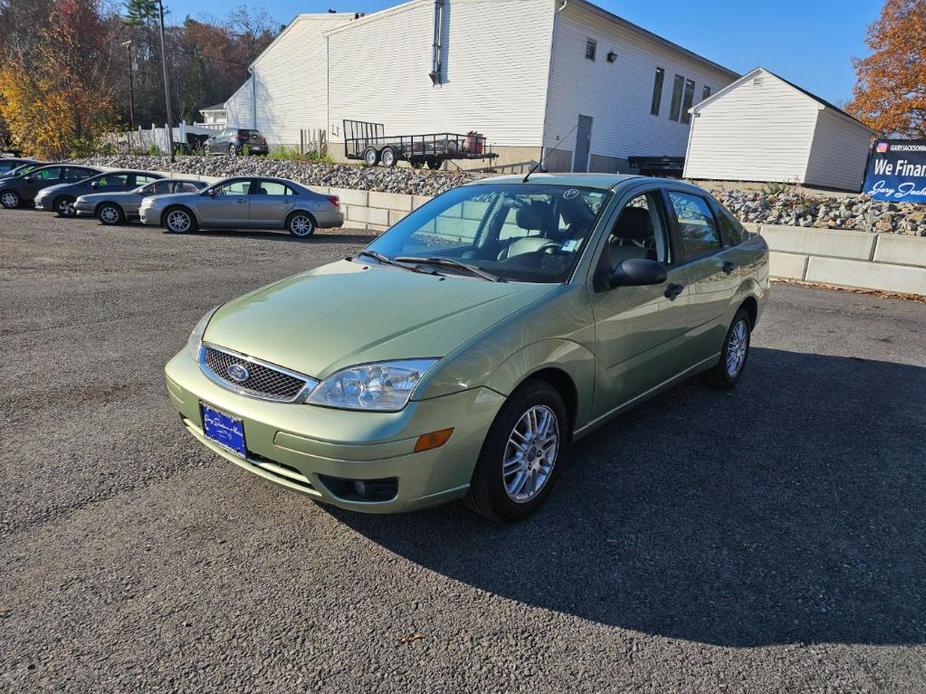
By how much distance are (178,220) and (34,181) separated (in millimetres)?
8694

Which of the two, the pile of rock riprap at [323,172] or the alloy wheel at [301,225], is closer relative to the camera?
the alloy wheel at [301,225]

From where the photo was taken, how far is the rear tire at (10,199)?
19594 mm

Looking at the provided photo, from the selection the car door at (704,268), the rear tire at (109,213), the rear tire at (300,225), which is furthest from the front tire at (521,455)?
the rear tire at (109,213)

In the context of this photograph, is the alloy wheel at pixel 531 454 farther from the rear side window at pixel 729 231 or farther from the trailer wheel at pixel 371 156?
the trailer wheel at pixel 371 156

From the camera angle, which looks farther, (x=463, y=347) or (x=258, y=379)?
(x=258, y=379)

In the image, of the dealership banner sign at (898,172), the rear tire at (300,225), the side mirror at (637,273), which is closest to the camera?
the side mirror at (637,273)

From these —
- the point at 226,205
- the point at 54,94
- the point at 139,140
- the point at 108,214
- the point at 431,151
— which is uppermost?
the point at 54,94

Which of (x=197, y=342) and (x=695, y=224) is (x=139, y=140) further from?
(x=695, y=224)

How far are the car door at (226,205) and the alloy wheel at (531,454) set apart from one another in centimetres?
1389

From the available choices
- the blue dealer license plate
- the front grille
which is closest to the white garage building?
the front grille

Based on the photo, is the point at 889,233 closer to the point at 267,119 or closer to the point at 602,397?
the point at 602,397

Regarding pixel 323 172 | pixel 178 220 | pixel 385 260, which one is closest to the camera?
pixel 385 260

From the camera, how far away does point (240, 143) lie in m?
34.4

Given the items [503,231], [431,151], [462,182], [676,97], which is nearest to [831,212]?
[462,182]
